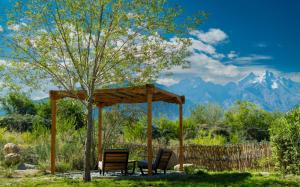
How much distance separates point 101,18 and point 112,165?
4.28 meters

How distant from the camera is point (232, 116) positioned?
43.8m

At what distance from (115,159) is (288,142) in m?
4.97

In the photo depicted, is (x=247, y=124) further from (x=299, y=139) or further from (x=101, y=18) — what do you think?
(x=101, y=18)

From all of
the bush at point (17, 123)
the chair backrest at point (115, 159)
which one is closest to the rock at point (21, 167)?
the chair backrest at point (115, 159)

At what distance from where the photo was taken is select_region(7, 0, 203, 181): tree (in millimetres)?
10883

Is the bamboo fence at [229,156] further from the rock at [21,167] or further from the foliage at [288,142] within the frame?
the rock at [21,167]

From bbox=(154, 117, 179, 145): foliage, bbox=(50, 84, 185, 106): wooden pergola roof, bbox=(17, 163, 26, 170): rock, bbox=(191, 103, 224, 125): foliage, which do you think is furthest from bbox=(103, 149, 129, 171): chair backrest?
bbox=(191, 103, 224, 125): foliage

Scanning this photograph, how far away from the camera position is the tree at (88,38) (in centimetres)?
1088

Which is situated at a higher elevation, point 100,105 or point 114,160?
point 100,105

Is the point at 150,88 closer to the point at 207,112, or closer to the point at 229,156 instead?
the point at 229,156

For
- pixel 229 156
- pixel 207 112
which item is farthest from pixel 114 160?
pixel 207 112

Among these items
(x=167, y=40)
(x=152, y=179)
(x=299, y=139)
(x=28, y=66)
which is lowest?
(x=152, y=179)

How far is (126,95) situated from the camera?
14.2m

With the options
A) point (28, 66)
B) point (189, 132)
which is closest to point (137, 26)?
point (28, 66)
